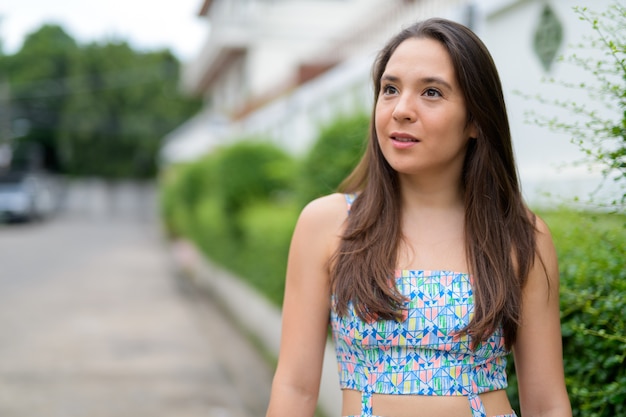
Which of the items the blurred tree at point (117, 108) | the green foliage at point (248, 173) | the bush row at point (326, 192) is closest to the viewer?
the bush row at point (326, 192)

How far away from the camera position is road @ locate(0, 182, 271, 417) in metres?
6.70

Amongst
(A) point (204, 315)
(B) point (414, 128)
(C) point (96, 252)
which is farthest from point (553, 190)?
(C) point (96, 252)

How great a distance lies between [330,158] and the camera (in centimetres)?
610

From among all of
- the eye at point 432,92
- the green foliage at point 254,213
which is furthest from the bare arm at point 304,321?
the green foliage at point 254,213

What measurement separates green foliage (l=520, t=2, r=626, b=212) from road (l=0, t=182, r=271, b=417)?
379cm

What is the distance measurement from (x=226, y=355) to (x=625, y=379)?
265 inches

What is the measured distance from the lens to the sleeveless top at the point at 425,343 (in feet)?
6.70

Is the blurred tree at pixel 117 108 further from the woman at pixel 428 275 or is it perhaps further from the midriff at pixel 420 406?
the midriff at pixel 420 406

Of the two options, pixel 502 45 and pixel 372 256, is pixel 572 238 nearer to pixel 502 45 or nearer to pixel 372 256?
pixel 372 256

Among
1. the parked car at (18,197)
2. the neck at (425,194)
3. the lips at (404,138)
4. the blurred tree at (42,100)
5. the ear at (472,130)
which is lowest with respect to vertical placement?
the neck at (425,194)

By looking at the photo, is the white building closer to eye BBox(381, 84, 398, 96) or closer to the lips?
eye BBox(381, 84, 398, 96)

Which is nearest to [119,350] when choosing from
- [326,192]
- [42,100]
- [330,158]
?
[330,158]

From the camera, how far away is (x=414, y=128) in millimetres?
2086

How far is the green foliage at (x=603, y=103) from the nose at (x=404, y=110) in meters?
0.49
